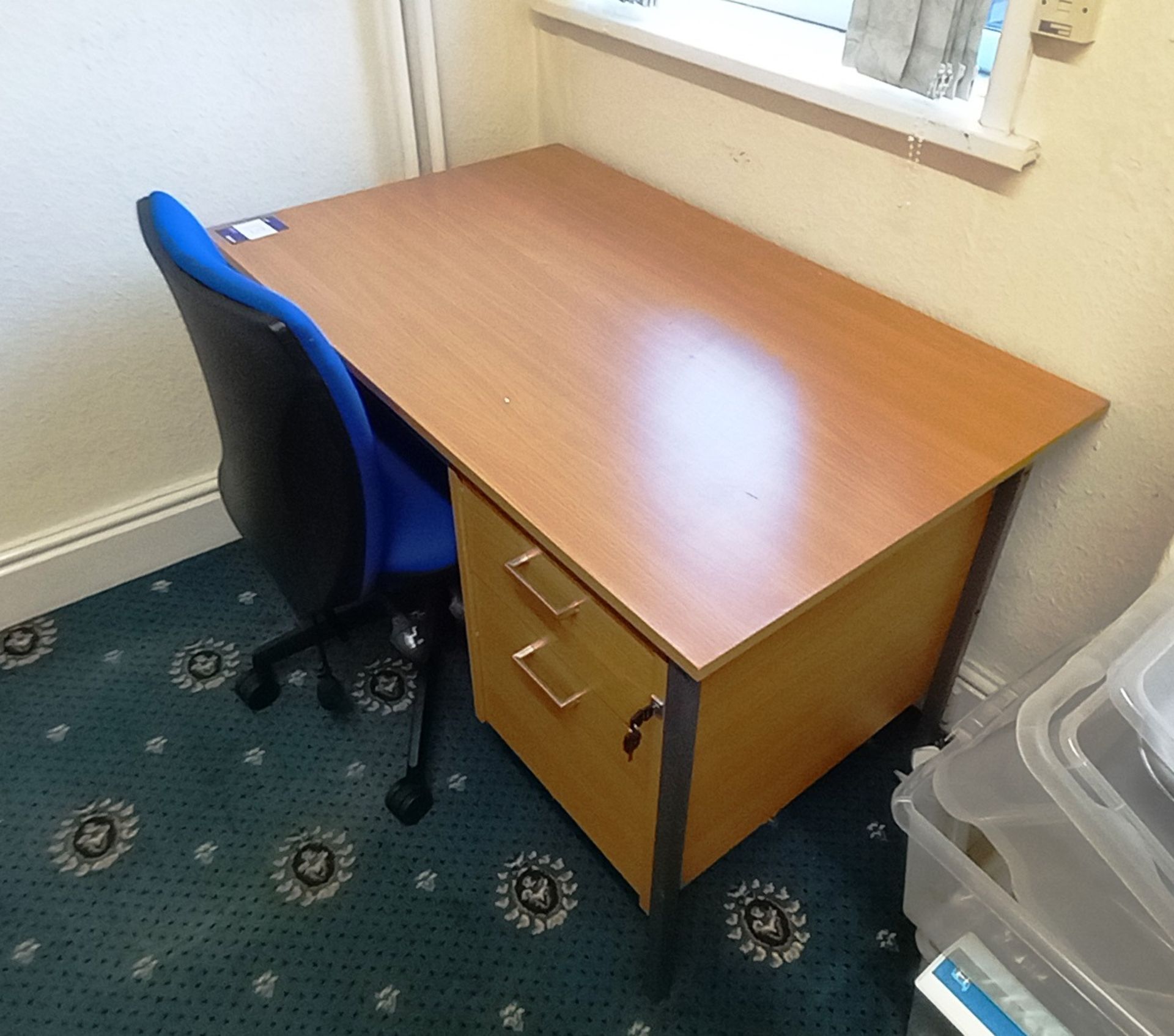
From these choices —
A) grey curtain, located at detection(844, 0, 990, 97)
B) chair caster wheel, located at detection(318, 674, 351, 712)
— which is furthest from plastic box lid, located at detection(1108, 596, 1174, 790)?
chair caster wheel, located at detection(318, 674, 351, 712)

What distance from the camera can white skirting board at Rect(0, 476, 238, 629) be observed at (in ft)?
5.66

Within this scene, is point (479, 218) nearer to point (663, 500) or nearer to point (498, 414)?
point (498, 414)

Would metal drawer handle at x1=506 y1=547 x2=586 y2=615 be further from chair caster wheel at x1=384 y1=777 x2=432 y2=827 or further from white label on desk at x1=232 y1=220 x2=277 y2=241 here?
A: white label on desk at x1=232 y1=220 x2=277 y2=241

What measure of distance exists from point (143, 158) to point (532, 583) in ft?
3.38

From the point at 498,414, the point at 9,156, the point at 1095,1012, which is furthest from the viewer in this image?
the point at 9,156

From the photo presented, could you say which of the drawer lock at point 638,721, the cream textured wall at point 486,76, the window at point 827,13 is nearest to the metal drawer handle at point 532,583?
the drawer lock at point 638,721

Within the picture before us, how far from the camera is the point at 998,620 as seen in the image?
4.67 feet

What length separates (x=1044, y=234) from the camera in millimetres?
1125

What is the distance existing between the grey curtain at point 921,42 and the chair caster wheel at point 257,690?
1317 millimetres

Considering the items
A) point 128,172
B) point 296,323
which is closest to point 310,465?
point 296,323

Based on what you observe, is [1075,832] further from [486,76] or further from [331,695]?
[486,76]

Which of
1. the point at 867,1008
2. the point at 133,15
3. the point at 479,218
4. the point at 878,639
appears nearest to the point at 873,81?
the point at 479,218

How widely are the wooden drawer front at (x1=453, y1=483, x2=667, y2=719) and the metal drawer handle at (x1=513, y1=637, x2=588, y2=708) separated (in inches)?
1.5

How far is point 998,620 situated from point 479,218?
1042mm
